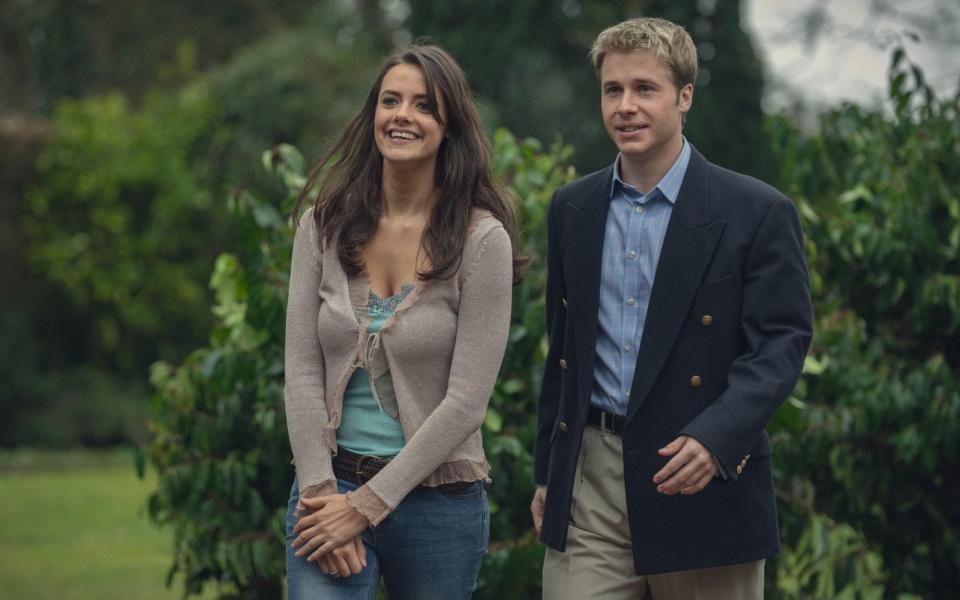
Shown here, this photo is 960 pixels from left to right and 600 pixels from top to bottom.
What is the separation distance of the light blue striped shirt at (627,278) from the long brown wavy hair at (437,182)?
235 mm

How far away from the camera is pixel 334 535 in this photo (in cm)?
306

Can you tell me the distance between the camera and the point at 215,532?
4699 mm

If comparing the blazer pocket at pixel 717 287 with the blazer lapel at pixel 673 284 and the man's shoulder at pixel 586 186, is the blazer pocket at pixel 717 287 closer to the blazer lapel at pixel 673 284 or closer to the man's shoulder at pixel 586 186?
the blazer lapel at pixel 673 284

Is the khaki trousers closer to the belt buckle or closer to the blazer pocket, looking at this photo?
the blazer pocket

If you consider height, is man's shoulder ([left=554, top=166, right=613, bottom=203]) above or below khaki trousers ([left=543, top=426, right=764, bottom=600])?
above

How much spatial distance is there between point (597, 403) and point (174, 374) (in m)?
2.36

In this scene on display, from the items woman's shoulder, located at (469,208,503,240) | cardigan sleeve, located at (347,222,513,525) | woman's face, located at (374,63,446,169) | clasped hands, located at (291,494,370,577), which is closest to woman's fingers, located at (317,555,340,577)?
clasped hands, located at (291,494,370,577)

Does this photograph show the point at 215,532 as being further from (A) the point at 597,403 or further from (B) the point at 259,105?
(B) the point at 259,105

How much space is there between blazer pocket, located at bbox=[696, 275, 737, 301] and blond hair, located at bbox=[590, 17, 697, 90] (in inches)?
18.5

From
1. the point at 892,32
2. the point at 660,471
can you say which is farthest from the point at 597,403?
the point at 892,32

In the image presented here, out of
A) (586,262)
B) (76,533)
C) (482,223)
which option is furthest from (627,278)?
(76,533)

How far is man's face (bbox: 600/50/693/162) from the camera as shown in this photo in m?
3.22

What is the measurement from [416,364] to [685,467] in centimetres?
65

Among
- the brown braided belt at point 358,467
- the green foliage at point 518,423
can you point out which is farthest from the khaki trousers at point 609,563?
the green foliage at point 518,423
